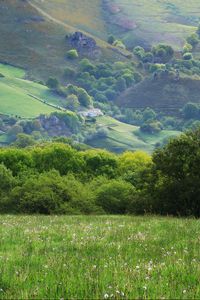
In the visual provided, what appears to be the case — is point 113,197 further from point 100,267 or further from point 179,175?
point 100,267

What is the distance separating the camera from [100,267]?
8617 mm

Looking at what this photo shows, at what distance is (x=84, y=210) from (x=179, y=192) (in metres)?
15.3

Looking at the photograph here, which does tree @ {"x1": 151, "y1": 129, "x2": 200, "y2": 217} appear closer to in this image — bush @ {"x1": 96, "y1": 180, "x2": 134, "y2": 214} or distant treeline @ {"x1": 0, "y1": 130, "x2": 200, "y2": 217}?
distant treeline @ {"x1": 0, "y1": 130, "x2": 200, "y2": 217}

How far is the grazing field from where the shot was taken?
677 centimetres

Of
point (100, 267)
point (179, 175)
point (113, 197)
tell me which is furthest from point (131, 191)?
point (100, 267)

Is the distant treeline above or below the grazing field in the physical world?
below

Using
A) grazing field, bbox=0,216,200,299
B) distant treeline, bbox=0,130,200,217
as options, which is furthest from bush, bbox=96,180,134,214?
grazing field, bbox=0,216,200,299

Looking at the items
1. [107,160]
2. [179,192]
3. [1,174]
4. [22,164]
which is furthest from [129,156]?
[179,192]

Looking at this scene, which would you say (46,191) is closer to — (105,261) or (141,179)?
(141,179)

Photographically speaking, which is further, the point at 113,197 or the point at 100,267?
the point at 113,197

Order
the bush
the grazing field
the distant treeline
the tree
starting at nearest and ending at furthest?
the grazing field → the tree → the distant treeline → the bush

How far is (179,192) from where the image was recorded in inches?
1588

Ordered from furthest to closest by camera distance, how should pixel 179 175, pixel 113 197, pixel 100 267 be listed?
pixel 113 197 < pixel 179 175 < pixel 100 267

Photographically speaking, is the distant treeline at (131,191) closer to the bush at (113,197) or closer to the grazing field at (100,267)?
the bush at (113,197)
